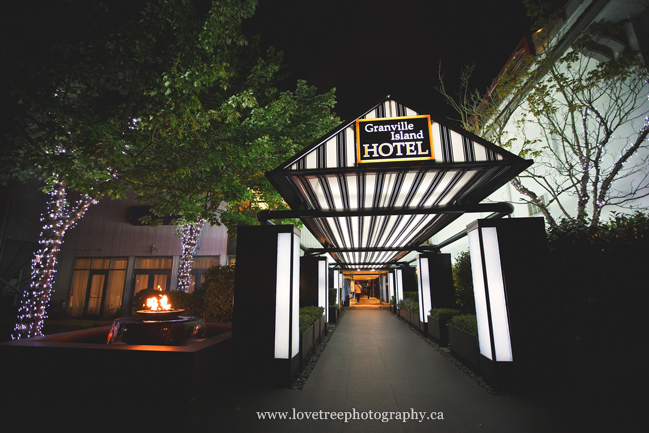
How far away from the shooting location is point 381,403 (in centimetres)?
368

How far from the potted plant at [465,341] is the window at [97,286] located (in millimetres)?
16063

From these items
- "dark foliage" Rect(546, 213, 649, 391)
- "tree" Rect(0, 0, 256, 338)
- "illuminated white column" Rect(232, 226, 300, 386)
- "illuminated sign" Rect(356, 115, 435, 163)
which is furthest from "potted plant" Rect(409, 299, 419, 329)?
"tree" Rect(0, 0, 256, 338)

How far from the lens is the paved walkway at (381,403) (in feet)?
10.1

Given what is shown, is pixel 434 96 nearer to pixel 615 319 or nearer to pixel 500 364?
pixel 615 319

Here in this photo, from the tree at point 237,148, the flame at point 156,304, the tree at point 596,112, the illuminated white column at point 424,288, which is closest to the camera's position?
the flame at point 156,304

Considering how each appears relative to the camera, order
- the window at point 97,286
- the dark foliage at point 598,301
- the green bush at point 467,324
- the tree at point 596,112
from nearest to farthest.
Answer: the dark foliage at point 598,301 → the green bush at point 467,324 → the tree at point 596,112 → the window at point 97,286

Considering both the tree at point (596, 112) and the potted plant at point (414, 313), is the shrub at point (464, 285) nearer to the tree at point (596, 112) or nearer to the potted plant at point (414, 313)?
the potted plant at point (414, 313)

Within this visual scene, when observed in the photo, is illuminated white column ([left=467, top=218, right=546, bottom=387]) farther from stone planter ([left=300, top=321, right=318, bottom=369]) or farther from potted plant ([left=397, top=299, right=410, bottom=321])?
potted plant ([left=397, top=299, right=410, bottom=321])

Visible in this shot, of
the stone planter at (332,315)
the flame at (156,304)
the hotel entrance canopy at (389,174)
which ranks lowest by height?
the stone planter at (332,315)

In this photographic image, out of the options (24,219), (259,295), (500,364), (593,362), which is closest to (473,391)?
(500,364)

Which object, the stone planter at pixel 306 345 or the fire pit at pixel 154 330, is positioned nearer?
the fire pit at pixel 154 330

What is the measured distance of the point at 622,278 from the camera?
4.09 metres

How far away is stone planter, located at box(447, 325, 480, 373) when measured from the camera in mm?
4809

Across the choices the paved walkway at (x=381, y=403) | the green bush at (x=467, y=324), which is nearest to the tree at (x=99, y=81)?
the paved walkway at (x=381, y=403)
